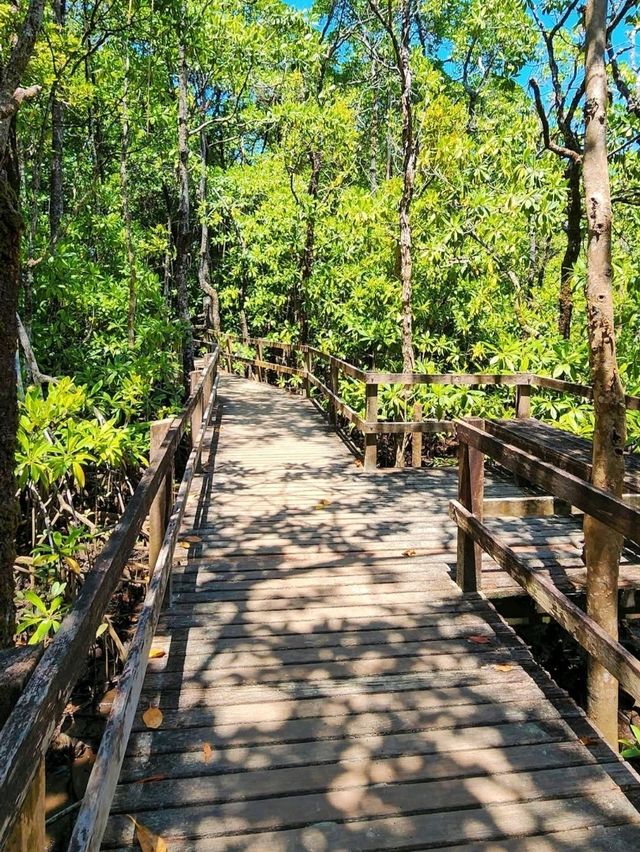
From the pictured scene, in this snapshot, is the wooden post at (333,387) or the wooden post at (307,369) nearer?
the wooden post at (333,387)

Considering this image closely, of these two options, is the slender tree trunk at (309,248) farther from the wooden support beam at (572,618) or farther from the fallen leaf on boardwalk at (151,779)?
the fallen leaf on boardwalk at (151,779)

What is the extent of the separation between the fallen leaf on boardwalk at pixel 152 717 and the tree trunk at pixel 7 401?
0.75 meters

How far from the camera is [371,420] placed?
26.9 feet

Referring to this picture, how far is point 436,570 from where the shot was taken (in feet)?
16.0

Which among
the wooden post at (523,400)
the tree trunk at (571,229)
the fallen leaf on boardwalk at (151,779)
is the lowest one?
the fallen leaf on boardwalk at (151,779)

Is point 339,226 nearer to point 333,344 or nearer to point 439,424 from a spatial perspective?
point 333,344

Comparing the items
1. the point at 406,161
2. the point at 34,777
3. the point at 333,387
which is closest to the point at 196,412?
the point at 333,387

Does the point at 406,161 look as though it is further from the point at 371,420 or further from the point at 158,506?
the point at 158,506

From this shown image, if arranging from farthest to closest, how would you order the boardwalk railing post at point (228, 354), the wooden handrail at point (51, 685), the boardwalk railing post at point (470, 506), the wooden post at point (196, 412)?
the boardwalk railing post at point (228, 354)
the wooden post at point (196, 412)
the boardwalk railing post at point (470, 506)
the wooden handrail at point (51, 685)

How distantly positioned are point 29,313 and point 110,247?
22.9 feet

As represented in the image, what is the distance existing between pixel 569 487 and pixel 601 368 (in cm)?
64

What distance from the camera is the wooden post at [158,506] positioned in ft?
13.3

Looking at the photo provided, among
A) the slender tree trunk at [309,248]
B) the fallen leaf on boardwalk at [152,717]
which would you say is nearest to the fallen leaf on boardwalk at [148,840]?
the fallen leaf on boardwalk at [152,717]

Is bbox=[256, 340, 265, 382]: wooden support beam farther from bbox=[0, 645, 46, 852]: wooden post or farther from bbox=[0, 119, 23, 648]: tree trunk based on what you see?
bbox=[0, 645, 46, 852]: wooden post
